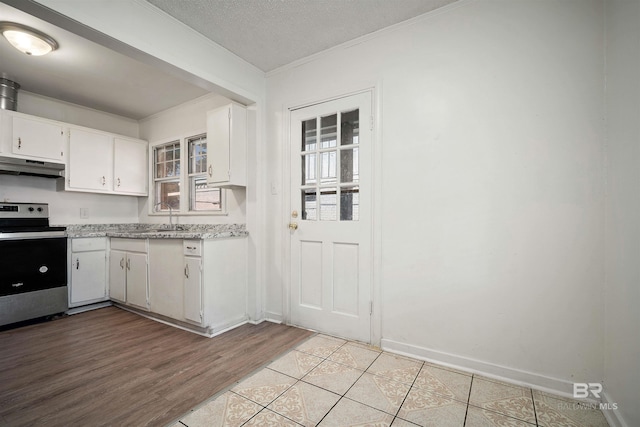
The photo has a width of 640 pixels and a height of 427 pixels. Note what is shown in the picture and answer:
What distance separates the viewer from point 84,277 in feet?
10.8

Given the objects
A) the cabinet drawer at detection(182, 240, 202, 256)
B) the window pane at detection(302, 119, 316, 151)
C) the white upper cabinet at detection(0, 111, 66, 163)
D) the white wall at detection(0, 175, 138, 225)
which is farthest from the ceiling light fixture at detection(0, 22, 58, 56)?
the window pane at detection(302, 119, 316, 151)

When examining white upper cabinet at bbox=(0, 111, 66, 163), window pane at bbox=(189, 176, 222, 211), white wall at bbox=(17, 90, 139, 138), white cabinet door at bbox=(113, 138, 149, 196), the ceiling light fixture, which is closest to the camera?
the ceiling light fixture

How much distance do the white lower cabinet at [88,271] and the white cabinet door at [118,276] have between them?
9cm

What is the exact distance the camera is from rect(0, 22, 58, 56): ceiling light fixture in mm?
2152

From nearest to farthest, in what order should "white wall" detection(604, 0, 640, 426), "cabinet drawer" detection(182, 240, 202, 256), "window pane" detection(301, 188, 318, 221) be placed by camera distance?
"white wall" detection(604, 0, 640, 426) < "cabinet drawer" detection(182, 240, 202, 256) < "window pane" detection(301, 188, 318, 221)

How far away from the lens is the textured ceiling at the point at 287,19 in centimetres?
201

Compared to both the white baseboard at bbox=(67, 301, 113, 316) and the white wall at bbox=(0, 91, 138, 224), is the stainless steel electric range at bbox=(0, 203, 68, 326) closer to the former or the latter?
the white baseboard at bbox=(67, 301, 113, 316)

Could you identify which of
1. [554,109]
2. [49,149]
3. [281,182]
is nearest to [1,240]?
[49,149]

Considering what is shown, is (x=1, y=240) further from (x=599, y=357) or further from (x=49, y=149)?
(x=599, y=357)

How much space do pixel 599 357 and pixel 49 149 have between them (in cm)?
514

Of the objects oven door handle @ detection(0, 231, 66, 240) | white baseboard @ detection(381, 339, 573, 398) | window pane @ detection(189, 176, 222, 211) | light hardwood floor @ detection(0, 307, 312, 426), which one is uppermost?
window pane @ detection(189, 176, 222, 211)

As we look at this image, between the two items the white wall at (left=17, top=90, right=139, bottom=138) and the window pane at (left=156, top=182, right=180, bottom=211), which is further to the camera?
the window pane at (left=156, top=182, right=180, bottom=211)

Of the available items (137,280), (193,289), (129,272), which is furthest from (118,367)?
(129,272)

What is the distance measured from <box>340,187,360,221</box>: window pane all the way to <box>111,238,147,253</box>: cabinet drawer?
218 cm
